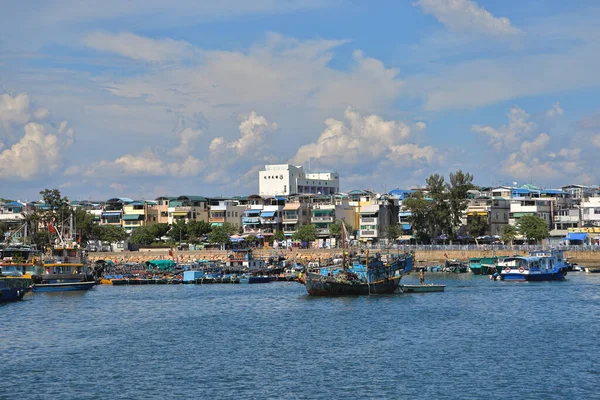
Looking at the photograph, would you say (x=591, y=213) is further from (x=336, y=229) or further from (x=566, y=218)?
(x=336, y=229)

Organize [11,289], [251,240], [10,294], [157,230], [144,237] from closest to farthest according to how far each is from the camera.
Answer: [10,294] < [11,289] < [251,240] < [144,237] < [157,230]

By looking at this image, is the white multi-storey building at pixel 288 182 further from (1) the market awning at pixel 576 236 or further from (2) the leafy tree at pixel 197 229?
(1) the market awning at pixel 576 236

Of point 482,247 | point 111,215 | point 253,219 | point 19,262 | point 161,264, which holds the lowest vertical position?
point 161,264

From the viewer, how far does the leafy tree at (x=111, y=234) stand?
14288 cm

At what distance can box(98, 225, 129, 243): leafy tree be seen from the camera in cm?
14288

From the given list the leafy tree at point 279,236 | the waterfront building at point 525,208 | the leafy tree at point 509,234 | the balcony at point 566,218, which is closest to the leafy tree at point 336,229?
the leafy tree at point 279,236

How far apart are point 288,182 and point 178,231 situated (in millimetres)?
29234

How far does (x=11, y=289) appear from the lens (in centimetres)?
7750

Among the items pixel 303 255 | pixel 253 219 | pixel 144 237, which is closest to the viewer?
pixel 303 255

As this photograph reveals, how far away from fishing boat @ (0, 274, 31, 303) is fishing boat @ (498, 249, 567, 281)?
50902 millimetres

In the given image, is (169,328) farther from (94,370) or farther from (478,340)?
(478,340)

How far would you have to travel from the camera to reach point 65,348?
49062 millimetres

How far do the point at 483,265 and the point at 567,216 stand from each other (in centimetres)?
3809

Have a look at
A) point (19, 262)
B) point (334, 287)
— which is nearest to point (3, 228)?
point (19, 262)
